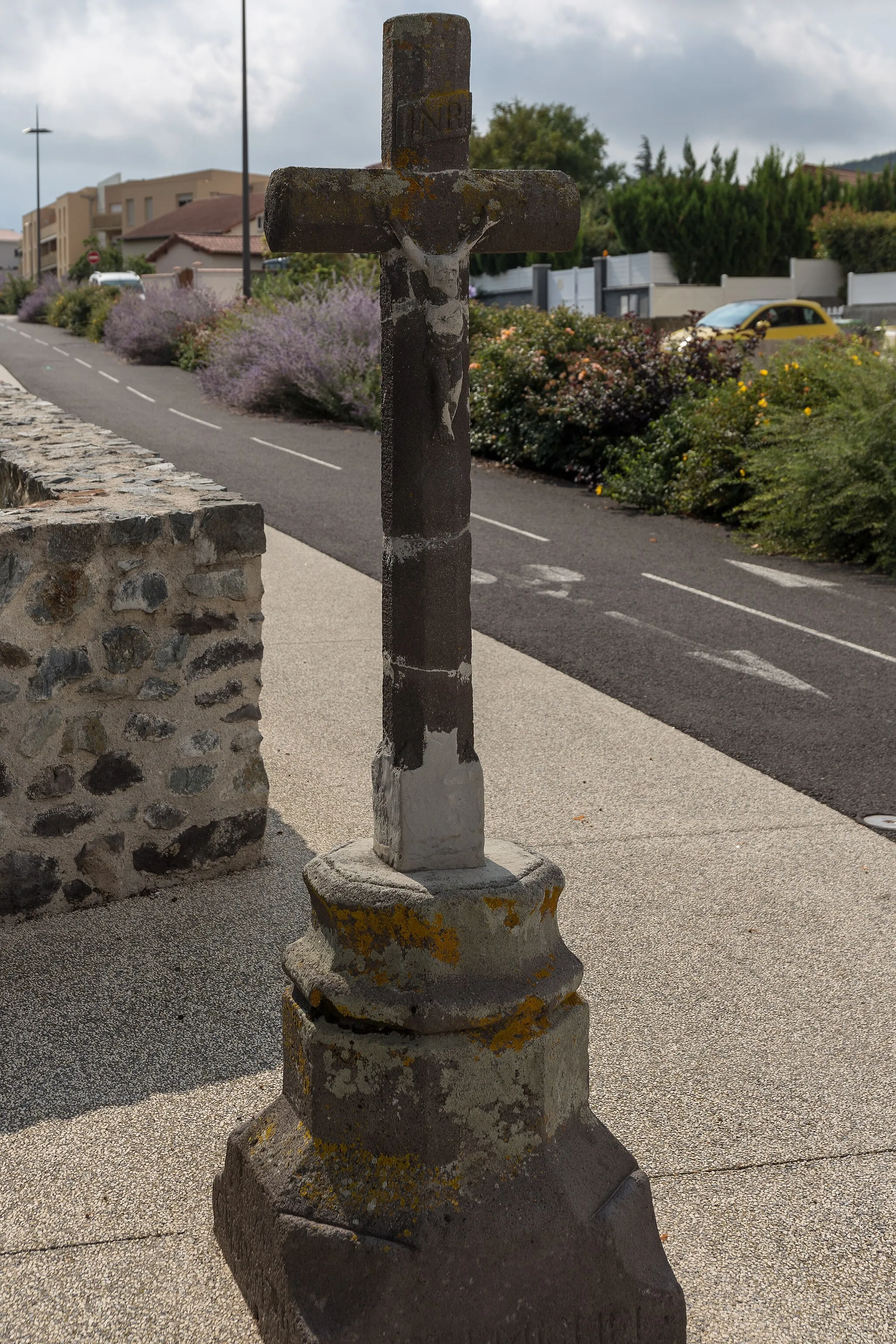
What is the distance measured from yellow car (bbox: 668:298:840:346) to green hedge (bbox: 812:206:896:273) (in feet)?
64.6

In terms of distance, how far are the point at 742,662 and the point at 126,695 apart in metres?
4.86

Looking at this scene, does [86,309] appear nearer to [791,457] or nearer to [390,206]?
[791,457]

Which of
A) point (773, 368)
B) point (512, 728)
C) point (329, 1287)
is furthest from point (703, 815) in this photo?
point (773, 368)

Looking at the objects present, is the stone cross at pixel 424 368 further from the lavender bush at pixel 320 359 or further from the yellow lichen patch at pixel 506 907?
the lavender bush at pixel 320 359

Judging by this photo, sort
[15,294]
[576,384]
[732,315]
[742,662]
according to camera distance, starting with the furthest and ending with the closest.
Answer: [15,294] < [732,315] < [576,384] < [742,662]

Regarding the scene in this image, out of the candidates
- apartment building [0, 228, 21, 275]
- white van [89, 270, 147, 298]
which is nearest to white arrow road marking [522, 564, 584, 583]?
white van [89, 270, 147, 298]

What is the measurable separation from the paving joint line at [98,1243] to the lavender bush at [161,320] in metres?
30.6

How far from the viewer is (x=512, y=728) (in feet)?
22.1

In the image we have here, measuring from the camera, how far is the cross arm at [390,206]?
2.51 metres

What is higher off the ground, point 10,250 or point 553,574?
point 10,250

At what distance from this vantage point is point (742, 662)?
831cm

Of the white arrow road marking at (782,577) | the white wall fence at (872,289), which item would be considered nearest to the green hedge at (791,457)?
the white arrow road marking at (782,577)

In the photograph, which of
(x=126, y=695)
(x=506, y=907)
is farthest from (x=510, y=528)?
(x=506, y=907)

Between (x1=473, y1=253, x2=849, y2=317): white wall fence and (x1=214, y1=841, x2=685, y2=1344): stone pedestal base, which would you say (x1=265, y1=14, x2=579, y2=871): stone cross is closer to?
(x1=214, y1=841, x2=685, y2=1344): stone pedestal base
